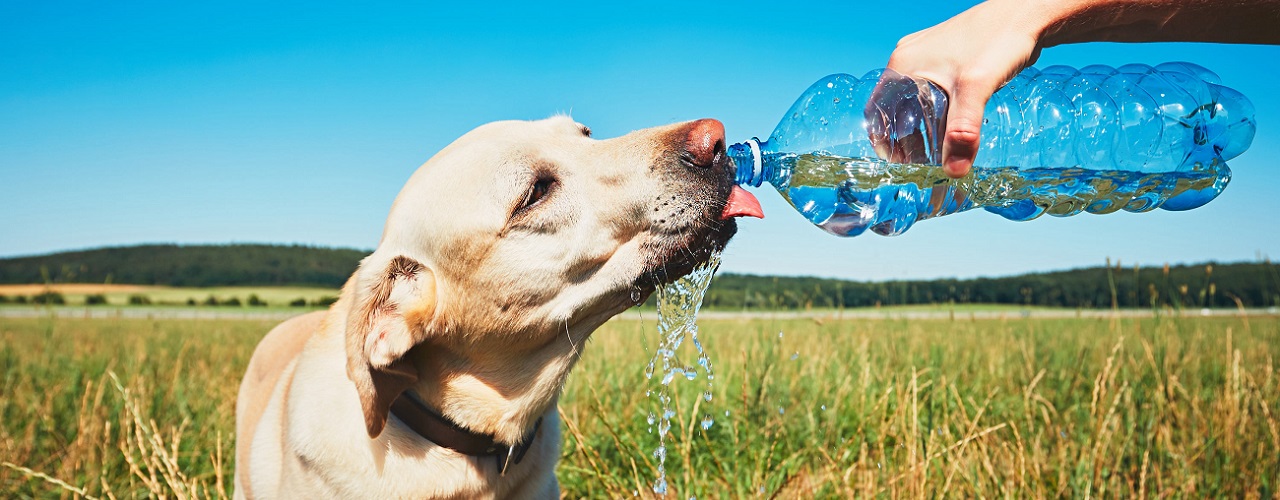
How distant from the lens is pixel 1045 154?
107 inches

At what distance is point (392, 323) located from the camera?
2205mm

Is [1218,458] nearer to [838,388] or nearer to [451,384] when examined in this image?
[838,388]

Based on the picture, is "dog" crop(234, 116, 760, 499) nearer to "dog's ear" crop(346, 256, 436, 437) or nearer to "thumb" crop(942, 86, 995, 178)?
"dog's ear" crop(346, 256, 436, 437)

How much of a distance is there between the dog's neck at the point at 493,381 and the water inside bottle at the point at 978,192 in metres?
1.00

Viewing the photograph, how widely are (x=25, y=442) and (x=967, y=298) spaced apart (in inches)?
280

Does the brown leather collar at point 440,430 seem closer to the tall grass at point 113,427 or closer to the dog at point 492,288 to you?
the dog at point 492,288

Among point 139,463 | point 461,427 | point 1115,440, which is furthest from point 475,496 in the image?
point 1115,440

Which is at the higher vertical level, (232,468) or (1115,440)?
(1115,440)

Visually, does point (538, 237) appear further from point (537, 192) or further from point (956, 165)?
point (956, 165)

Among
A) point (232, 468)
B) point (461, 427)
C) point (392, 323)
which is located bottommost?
point (232, 468)

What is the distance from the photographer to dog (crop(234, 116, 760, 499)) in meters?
2.27

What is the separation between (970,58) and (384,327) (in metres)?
1.79

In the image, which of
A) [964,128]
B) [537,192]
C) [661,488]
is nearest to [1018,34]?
[964,128]

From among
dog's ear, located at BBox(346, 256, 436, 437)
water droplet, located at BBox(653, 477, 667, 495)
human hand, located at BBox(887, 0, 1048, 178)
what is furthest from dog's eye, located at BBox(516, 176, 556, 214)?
human hand, located at BBox(887, 0, 1048, 178)
